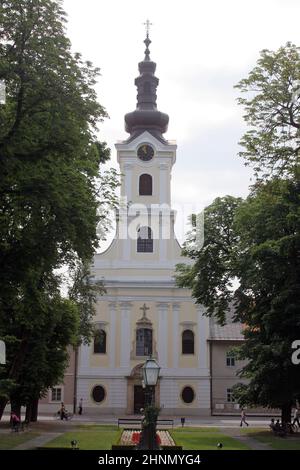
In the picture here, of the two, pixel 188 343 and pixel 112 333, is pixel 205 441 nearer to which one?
pixel 188 343

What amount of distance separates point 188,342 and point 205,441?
23.9 meters

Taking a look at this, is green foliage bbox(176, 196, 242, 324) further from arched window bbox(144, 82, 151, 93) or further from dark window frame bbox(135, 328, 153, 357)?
arched window bbox(144, 82, 151, 93)

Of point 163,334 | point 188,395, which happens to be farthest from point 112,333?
point 188,395

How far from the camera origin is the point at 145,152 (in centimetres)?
5034

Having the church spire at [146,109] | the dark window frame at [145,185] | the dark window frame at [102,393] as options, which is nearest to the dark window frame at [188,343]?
the dark window frame at [102,393]

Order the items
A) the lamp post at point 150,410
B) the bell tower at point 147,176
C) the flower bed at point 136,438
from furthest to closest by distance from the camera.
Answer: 1. the bell tower at point 147,176
2. the flower bed at point 136,438
3. the lamp post at point 150,410

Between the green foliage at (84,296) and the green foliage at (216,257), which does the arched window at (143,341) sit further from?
the green foliage at (216,257)

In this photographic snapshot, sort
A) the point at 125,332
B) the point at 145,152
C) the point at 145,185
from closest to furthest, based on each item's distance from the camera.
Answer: the point at 125,332
the point at 145,185
the point at 145,152

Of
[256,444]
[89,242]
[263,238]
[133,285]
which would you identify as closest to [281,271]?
[263,238]

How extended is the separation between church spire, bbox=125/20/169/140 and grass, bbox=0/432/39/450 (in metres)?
28.9

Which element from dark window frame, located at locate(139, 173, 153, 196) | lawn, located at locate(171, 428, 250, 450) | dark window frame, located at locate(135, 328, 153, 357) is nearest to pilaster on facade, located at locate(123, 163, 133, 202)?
dark window frame, located at locate(139, 173, 153, 196)

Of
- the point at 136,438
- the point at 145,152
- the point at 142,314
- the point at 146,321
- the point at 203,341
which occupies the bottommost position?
the point at 136,438

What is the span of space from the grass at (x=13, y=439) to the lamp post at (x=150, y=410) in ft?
18.5

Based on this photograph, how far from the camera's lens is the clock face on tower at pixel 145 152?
1978 inches
